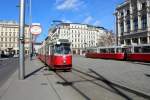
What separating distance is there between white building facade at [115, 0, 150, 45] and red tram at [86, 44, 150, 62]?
11.0 meters

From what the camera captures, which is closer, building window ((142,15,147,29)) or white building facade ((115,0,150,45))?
white building facade ((115,0,150,45))

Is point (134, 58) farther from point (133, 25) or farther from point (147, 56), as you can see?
point (133, 25)

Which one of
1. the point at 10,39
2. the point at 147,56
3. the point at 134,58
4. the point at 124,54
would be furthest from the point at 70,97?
the point at 10,39

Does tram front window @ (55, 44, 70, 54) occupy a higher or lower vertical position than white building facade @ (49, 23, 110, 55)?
lower

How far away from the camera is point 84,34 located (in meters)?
160

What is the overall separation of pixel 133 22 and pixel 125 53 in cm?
2862

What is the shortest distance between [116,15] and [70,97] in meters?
79.8

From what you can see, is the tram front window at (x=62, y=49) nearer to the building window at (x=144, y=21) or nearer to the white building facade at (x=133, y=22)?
the white building facade at (x=133, y=22)

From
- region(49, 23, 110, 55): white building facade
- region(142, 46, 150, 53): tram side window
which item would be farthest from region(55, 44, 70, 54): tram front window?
region(49, 23, 110, 55): white building facade

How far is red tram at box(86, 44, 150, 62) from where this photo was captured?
41.4m

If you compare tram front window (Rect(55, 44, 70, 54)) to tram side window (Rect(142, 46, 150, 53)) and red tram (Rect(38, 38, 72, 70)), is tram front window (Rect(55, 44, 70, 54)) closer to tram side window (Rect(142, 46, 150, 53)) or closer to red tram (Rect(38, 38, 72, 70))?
red tram (Rect(38, 38, 72, 70))

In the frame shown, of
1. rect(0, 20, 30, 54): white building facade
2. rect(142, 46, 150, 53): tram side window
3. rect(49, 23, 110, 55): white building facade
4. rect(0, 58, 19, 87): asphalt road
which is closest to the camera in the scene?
rect(0, 58, 19, 87): asphalt road

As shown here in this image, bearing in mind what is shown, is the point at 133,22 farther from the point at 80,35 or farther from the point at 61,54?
the point at 80,35

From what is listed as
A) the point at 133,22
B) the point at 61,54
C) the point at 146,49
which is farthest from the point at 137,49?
the point at 133,22
